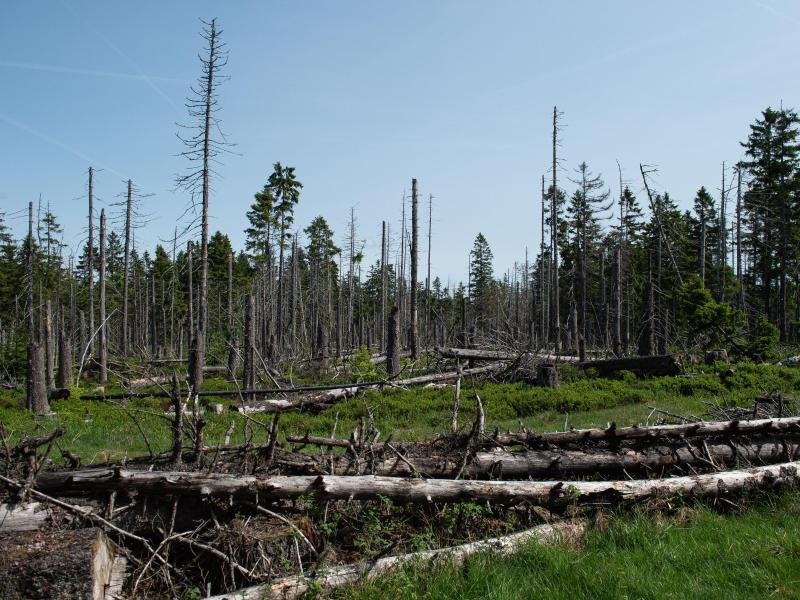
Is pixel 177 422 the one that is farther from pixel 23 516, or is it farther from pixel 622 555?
pixel 622 555

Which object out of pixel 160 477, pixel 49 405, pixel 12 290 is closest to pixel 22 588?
pixel 160 477

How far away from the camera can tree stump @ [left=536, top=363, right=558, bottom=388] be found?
18.2m

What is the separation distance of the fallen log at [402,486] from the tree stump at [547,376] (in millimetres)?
11263

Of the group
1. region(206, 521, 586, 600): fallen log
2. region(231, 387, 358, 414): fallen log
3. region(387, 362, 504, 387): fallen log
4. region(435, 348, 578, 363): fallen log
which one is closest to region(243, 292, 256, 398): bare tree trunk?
region(231, 387, 358, 414): fallen log

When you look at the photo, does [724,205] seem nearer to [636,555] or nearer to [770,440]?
[770,440]

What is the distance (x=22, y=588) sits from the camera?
169 inches

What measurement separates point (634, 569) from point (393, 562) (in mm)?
2001

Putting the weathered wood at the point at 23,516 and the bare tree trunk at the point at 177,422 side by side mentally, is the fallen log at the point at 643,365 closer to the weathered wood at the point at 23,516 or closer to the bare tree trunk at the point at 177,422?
the bare tree trunk at the point at 177,422

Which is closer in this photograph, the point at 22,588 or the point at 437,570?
the point at 22,588

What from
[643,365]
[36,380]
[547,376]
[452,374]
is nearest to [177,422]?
[36,380]

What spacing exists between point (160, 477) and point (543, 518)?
3.82 meters

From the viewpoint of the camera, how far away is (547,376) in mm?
18391

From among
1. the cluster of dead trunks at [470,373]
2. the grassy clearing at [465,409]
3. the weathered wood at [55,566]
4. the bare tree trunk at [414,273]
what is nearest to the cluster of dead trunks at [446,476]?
the weathered wood at [55,566]

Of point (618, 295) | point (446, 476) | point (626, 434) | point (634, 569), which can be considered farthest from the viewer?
point (618, 295)
